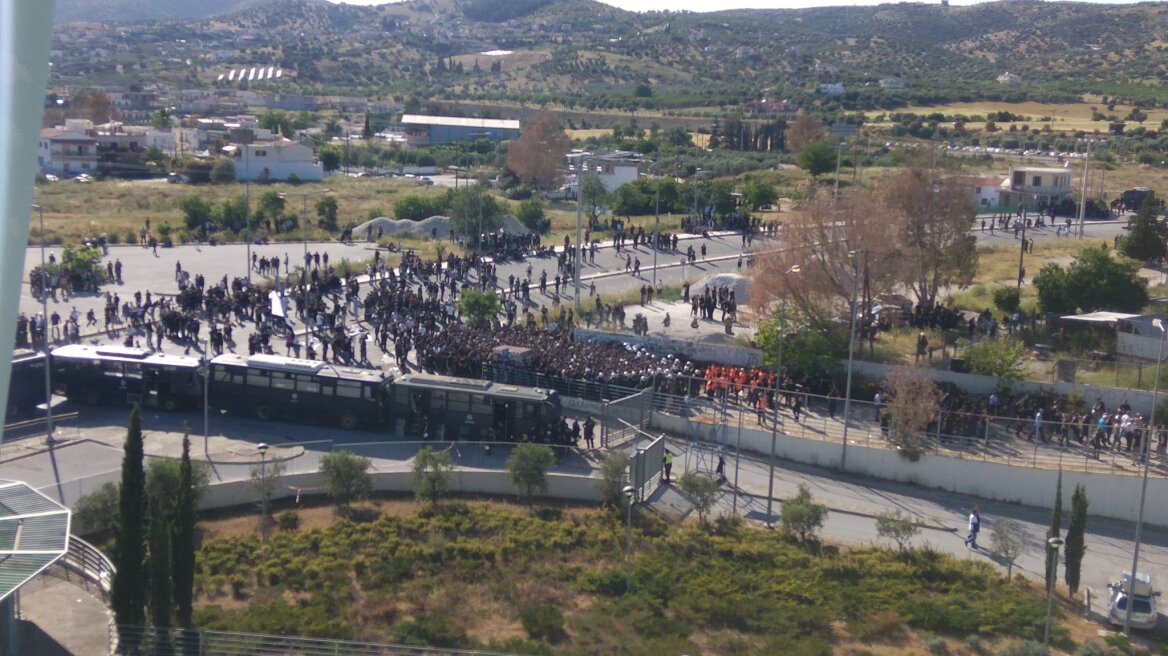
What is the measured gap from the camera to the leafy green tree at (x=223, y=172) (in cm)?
6172

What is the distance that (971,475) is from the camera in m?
20.8

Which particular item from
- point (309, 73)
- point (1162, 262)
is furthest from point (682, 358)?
point (309, 73)

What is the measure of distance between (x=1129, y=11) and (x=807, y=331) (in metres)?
148

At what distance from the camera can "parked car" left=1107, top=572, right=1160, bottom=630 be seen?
51.3 ft

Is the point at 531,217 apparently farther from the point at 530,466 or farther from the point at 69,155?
the point at 69,155

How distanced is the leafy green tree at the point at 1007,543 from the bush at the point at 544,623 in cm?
718

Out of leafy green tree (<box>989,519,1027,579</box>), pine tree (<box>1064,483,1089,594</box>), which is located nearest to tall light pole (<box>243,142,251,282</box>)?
leafy green tree (<box>989,519,1027,579</box>)

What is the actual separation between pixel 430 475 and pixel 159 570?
21.1 ft

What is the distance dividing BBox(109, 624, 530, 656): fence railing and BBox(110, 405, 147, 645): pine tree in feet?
0.83

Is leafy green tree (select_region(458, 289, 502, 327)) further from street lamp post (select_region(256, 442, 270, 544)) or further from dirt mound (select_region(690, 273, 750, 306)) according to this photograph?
street lamp post (select_region(256, 442, 270, 544))

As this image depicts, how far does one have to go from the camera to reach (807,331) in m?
26.1

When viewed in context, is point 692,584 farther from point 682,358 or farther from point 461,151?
point 461,151

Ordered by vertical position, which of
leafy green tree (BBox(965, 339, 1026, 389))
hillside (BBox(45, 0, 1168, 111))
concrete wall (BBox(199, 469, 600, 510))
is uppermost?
hillside (BBox(45, 0, 1168, 111))

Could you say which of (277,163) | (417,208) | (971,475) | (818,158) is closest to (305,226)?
(417,208)
